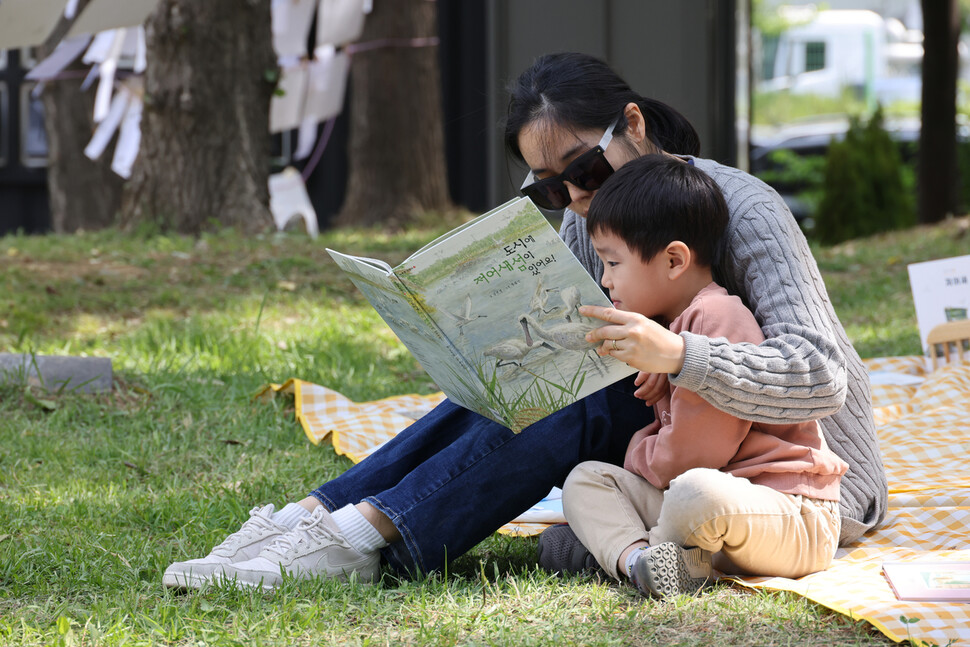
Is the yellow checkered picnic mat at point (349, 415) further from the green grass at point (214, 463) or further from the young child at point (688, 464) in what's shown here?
the young child at point (688, 464)

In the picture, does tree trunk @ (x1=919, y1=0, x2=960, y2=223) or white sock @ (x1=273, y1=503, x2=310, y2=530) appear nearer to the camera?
white sock @ (x1=273, y1=503, x2=310, y2=530)

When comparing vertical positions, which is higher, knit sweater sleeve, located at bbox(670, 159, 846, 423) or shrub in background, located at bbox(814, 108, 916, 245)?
knit sweater sleeve, located at bbox(670, 159, 846, 423)

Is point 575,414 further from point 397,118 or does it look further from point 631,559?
point 397,118

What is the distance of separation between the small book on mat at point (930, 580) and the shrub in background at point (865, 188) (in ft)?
27.2

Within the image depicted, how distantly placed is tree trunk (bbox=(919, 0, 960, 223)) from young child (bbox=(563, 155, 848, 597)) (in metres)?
7.66

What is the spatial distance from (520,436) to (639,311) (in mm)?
319

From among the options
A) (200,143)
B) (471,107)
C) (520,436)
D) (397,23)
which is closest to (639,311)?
(520,436)

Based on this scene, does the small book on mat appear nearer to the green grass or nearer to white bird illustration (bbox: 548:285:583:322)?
the green grass

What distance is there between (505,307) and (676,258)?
1.11 ft

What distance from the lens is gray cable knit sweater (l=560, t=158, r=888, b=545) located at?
1813 millimetres

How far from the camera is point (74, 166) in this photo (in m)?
9.12

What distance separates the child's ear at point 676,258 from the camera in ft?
6.41

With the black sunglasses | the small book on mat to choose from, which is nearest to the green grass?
the small book on mat

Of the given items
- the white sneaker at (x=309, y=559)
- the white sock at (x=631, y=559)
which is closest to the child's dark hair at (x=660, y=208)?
the white sock at (x=631, y=559)
